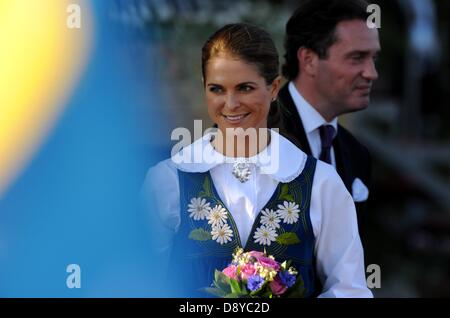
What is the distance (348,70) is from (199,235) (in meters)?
0.54

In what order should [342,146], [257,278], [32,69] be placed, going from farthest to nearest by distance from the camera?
[342,146]
[32,69]
[257,278]

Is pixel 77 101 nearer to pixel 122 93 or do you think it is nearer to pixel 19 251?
pixel 122 93

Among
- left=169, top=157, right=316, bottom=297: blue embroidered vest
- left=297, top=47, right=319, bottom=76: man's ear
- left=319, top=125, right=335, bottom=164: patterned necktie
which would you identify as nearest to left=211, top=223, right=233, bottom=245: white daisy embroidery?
left=169, top=157, right=316, bottom=297: blue embroidered vest

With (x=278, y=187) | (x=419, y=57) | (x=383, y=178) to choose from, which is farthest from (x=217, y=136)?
(x=383, y=178)

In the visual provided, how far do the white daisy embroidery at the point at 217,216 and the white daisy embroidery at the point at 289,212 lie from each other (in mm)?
122

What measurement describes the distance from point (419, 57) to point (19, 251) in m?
4.73

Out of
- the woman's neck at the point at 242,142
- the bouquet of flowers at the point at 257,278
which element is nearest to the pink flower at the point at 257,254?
the bouquet of flowers at the point at 257,278

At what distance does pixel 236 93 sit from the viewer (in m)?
1.83

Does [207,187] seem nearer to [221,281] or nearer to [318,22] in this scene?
[221,281]

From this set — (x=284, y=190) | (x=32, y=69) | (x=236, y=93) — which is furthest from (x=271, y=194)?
(x=32, y=69)

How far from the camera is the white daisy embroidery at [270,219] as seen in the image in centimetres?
185

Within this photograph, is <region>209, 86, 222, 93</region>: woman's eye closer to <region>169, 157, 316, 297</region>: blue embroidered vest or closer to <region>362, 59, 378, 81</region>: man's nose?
<region>169, 157, 316, 297</region>: blue embroidered vest

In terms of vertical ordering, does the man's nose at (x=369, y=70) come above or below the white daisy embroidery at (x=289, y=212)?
above

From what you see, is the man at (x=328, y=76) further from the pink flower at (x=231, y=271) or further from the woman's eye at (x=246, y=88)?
the pink flower at (x=231, y=271)
